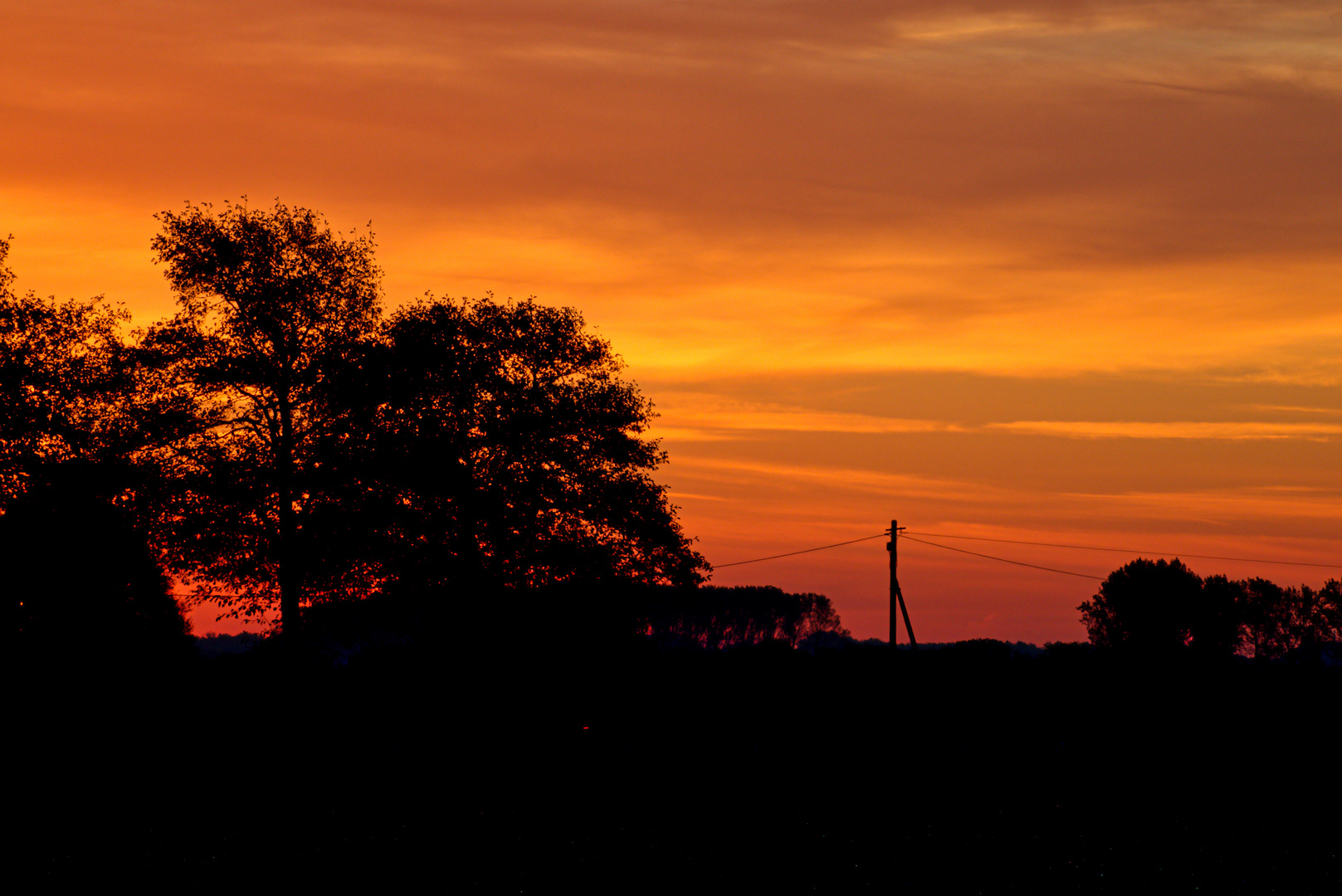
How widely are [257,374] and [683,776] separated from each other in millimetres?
22056

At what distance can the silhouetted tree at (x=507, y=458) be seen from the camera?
131ft

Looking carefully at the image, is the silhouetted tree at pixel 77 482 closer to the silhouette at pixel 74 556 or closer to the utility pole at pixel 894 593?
the silhouette at pixel 74 556

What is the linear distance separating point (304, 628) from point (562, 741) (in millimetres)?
16293

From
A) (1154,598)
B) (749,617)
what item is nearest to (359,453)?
(1154,598)

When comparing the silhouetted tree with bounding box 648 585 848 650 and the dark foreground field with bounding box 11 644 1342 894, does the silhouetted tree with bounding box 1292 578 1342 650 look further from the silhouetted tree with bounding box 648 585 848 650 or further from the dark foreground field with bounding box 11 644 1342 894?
the dark foreground field with bounding box 11 644 1342 894

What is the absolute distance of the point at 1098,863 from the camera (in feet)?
55.1

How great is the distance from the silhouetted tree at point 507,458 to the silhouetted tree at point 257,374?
5.30 feet

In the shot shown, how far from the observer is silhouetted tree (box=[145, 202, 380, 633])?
38.3 meters

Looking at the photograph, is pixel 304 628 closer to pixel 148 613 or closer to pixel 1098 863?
pixel 148 613

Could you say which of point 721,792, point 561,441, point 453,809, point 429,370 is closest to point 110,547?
point 429,370

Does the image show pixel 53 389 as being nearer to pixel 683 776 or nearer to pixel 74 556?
pixel 74 556

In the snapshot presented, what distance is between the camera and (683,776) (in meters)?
23.2

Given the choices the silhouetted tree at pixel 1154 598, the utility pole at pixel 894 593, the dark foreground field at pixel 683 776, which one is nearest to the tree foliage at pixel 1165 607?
the silhouetted tree at pixel 1154 598

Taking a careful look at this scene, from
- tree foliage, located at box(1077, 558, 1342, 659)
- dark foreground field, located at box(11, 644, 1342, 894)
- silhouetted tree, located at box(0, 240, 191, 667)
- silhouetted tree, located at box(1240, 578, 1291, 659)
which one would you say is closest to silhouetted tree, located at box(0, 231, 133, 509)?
silhouetted tree, located at box(0, 240, 191, 667)
